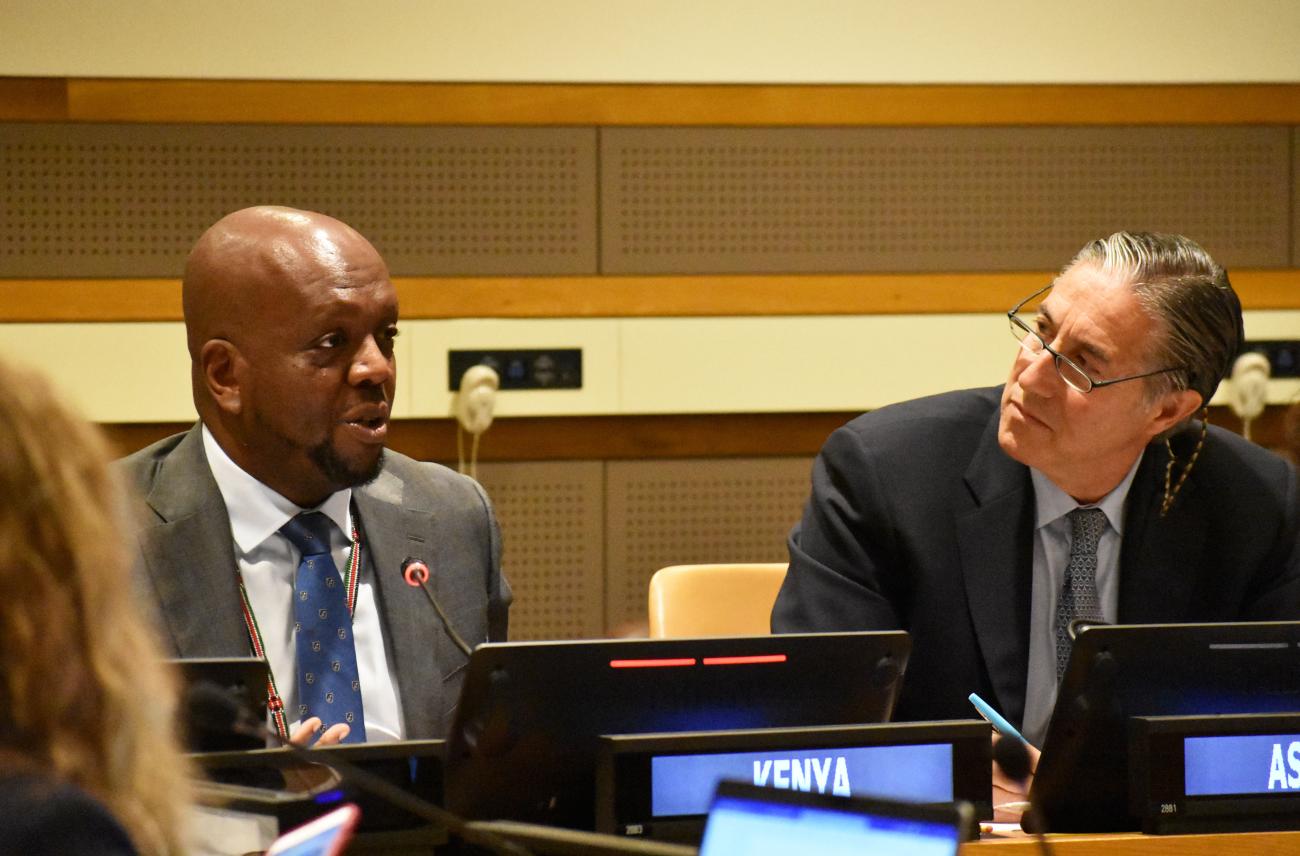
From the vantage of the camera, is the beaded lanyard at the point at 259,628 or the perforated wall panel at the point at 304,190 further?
the perforated wall panel at the point at 304,190

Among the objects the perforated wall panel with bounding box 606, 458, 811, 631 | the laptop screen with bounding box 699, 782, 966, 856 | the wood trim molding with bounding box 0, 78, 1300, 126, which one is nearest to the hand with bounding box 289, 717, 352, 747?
the laptop screen with bounding box 699, 782, 966, 856

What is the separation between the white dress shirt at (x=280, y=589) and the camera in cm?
213

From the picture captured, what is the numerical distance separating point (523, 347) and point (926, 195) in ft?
4.10

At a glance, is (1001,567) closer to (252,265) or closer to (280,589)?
(280,589)

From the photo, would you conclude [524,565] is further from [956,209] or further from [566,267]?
[956,209]

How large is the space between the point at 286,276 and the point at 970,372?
8.68 feet

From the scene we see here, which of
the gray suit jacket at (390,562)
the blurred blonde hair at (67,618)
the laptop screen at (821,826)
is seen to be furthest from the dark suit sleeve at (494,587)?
the blurred blonde hair at (67,618)

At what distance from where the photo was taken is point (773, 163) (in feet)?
14.1

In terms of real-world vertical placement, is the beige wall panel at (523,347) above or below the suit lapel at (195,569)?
above

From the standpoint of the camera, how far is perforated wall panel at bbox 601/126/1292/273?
14.0ft

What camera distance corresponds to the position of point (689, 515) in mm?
4348

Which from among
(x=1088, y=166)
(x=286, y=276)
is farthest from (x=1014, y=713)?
(x=1088, y=166)

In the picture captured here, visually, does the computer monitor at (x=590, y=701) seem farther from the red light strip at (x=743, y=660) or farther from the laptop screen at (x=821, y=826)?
the laptop screen at (x=821, y=826)

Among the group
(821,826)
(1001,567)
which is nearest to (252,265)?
(1001,567)
